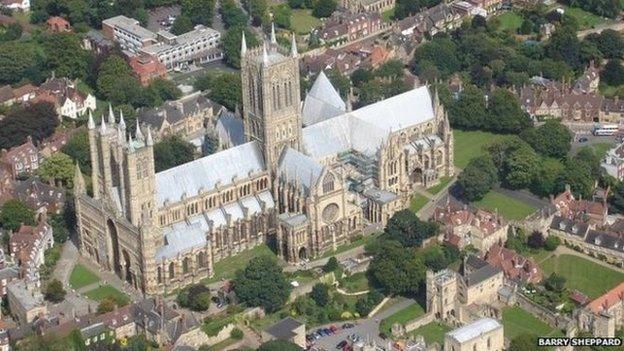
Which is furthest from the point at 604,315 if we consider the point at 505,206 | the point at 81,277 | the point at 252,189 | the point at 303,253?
the point at 81,277

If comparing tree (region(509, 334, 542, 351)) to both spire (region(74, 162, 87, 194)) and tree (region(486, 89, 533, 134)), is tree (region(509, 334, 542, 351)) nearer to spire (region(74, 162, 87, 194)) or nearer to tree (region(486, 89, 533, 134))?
spire (region(74, 162, 87, 194))

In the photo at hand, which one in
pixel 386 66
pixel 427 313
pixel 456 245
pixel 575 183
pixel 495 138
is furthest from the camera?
pixel 386 66

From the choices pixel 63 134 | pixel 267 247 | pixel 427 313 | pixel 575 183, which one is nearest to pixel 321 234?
pixel 267 247

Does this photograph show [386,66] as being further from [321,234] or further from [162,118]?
[321,234]

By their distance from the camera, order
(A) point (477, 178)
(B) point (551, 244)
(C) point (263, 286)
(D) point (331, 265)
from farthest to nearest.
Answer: (A) point (477, 178), (B) point (551, 244), (D) point (331, 265), (C) point (263, 286)

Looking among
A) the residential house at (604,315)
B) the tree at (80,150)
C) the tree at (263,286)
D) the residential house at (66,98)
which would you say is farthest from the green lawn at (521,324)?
the residential house at (66,98)

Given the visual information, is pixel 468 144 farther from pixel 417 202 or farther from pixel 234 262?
pixel 234 262
